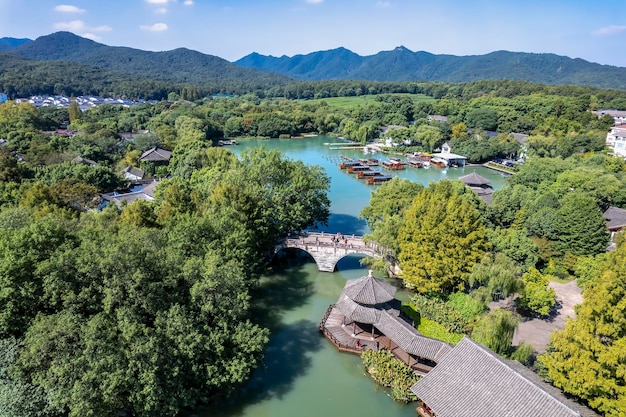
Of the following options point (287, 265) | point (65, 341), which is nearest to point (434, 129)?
point (287, 265)

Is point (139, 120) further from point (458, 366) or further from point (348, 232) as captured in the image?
point (458, 366)

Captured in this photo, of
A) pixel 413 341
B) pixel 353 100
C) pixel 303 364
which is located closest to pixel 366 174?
pixel 303 364

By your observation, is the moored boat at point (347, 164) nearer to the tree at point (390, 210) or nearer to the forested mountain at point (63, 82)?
the tree at point (390, 210)

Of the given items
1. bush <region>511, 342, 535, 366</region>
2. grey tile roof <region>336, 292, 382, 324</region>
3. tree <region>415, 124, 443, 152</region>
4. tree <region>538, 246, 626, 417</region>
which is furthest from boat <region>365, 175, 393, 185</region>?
tree <region>538, 246, 626, 417</region>

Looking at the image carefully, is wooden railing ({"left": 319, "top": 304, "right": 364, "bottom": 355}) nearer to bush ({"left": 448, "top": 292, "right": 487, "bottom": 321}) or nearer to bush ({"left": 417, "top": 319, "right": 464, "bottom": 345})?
bush ({"left": 417, "top": 319, "right": 464, "bottom": 345})

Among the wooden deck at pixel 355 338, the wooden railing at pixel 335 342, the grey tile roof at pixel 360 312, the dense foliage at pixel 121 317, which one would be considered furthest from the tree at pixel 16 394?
the grey tile roof at pixel 360 312

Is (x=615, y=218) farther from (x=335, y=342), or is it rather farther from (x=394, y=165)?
(x=394, y=165)
